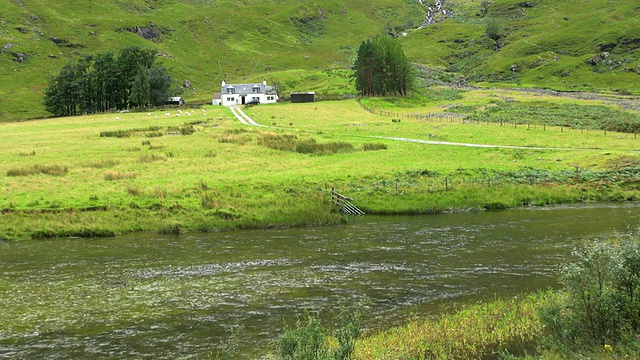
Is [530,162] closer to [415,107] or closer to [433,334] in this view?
[433,334]

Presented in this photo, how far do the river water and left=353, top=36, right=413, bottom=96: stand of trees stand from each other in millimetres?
125826

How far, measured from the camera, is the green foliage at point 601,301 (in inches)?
548

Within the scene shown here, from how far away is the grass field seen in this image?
1556 inches

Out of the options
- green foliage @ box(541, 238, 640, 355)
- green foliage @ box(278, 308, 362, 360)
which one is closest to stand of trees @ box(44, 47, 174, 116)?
green foliage @ box(278, 308, 362, 360)

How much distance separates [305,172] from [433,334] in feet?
127

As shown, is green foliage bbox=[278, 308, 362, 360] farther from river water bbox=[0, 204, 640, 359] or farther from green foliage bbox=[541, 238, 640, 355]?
green foliage bbox=[541, 238, 640, 355]

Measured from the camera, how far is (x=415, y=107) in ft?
462

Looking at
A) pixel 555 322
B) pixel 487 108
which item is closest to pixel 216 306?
pixel 555 322

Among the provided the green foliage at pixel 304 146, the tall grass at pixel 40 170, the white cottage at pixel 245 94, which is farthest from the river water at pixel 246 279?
the white cottage at pixel 245 94

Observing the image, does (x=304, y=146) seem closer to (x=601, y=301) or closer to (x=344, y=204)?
(x=344, y=204)

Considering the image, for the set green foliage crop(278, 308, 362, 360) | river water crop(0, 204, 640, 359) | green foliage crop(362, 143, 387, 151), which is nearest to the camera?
green foliage crop(278, 308, 362, 360)

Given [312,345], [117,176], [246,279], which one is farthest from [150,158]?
[312,345]

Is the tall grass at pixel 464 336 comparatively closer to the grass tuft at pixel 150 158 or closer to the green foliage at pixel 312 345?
the green foliage at pixel 312 345

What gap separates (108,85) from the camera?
151 metres
